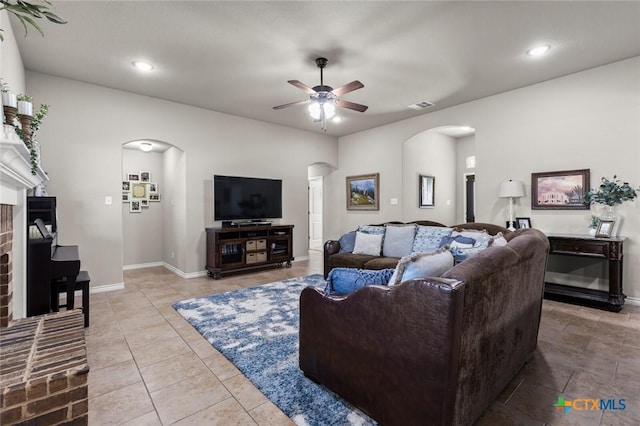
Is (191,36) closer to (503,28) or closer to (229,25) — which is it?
(229,25)

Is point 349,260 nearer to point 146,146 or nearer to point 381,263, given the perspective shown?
point 381,263

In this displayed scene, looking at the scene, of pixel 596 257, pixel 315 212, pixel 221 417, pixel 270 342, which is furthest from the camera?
pixel 315 212

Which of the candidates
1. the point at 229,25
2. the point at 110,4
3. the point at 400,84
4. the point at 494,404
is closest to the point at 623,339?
the point at 494,404

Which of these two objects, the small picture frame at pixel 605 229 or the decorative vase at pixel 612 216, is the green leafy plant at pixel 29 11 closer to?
the small picture frame at pixel 605 229

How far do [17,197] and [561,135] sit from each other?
5.75 m

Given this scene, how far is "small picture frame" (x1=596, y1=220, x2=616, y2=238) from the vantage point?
11.7 feet

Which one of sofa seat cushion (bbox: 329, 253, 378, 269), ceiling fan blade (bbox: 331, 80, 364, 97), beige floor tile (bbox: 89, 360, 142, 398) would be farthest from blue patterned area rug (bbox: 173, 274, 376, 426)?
ceiling fan blade (bbox: 331, 80, 364, 97)

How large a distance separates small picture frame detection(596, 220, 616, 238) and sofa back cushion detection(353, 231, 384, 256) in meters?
2.51

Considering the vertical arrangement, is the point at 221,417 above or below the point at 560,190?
below

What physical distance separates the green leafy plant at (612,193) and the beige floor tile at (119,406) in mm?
4799

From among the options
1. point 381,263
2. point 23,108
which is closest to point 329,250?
point 381,263

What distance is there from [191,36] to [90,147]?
91.7 inches

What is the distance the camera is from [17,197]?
7.82 ft

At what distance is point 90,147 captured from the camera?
4238mm
